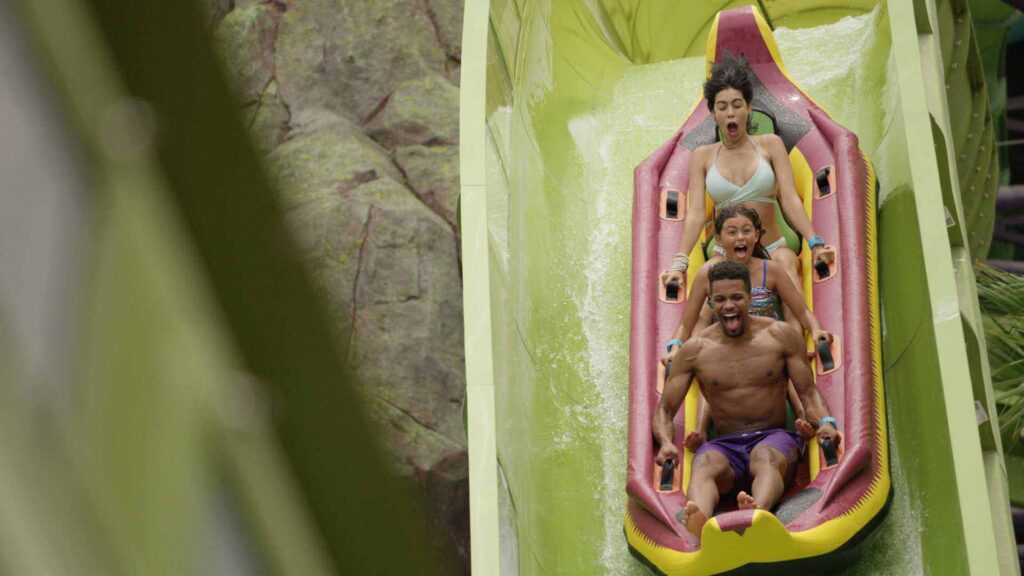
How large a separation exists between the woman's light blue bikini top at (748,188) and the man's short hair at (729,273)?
1.65ft

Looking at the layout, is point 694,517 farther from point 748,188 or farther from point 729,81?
point 729,81

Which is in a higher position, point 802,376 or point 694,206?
point 694,206

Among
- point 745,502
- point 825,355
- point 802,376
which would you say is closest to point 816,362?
point 825,355

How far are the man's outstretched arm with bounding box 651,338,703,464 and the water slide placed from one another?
24 cm

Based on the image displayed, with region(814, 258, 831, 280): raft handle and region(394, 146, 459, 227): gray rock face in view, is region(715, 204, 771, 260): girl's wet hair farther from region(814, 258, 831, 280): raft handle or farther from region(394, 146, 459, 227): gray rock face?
region(394, 146, 459, 227): gray rock face

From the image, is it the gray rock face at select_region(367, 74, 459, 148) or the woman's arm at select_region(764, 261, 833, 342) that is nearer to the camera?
the woman's arm at select_region(764, 261, 833, 342)

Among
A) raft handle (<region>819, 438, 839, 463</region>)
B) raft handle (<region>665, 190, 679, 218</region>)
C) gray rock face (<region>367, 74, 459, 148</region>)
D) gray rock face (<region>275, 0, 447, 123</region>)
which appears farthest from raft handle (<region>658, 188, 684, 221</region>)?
gray rock face (<region>275, 0, 447, 123</region>)

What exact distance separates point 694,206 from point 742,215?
1.08 feet

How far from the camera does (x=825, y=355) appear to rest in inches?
120

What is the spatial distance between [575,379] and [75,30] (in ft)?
10.3

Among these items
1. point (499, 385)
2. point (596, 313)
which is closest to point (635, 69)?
point (596, 313)

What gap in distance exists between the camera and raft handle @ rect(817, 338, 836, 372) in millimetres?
3034

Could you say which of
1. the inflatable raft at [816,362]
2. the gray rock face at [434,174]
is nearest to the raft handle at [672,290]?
the inflatable raft at [816,362]

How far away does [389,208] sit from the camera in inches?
246
